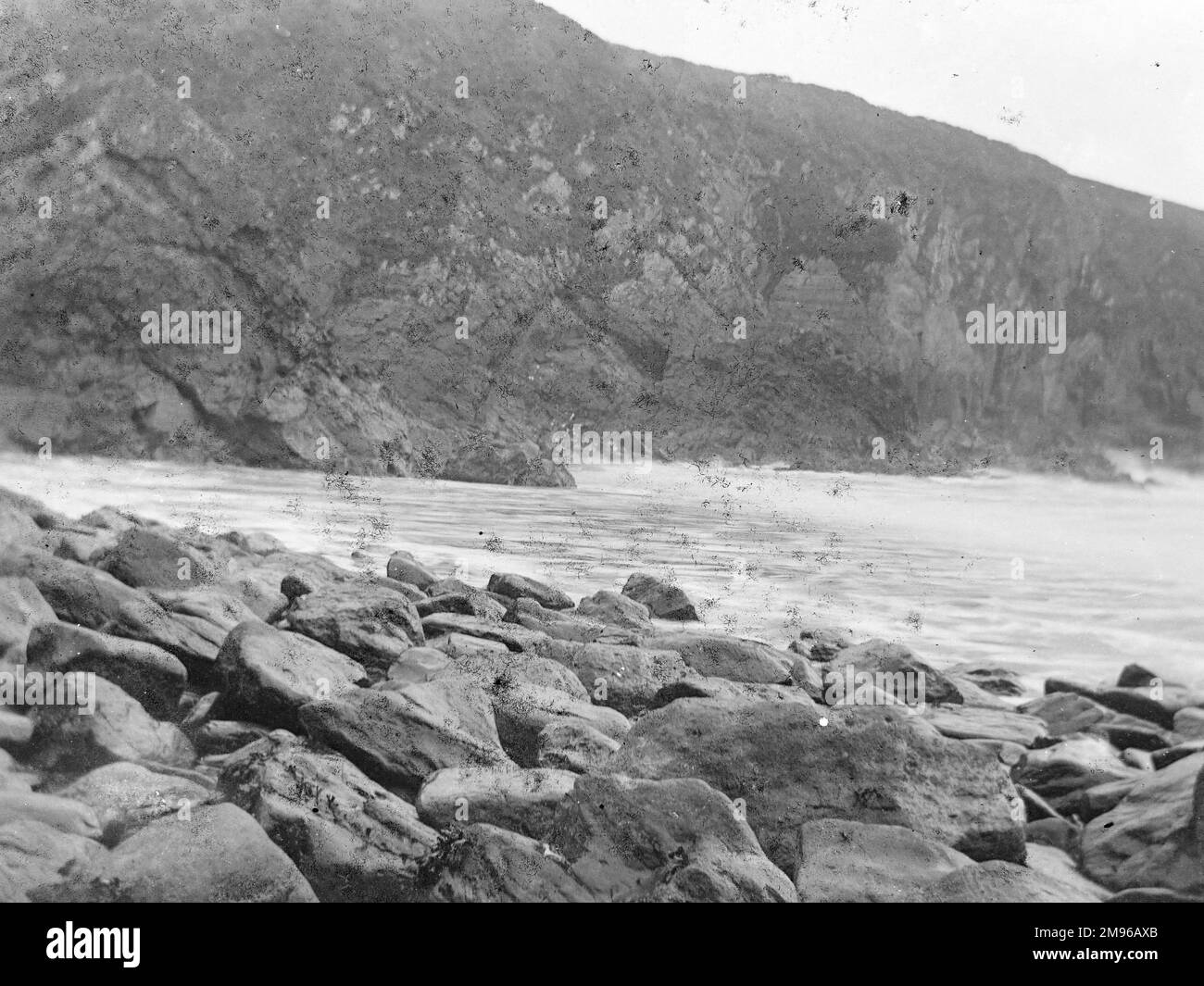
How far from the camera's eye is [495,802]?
3424 mm

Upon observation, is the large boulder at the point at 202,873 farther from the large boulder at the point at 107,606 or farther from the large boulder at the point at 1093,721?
the large boulder at the point at 1093,721

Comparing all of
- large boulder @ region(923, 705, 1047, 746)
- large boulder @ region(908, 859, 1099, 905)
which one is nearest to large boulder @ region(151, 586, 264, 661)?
large boulder @ region(908, 859, 1099, 905)

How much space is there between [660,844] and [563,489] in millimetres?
2682

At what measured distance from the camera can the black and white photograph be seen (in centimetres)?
338

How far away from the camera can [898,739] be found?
11.8 ft

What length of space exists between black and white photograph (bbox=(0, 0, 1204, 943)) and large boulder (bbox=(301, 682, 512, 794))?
0.02 m

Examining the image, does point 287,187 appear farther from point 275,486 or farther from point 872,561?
point 872,561

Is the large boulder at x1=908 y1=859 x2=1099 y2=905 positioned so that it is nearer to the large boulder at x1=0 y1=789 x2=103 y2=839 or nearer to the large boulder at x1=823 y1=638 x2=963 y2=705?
the large boulder at x1=823 y1=638 x2=963 y2=705

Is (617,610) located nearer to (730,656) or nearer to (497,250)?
(730,656)

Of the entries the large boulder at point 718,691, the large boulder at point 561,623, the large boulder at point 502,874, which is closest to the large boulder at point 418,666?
the large boulder at point 561,623

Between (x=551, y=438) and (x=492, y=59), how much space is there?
2.60 metres

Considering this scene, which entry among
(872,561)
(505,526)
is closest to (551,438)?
(505,526)

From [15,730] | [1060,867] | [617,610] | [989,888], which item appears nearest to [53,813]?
[15,730]
